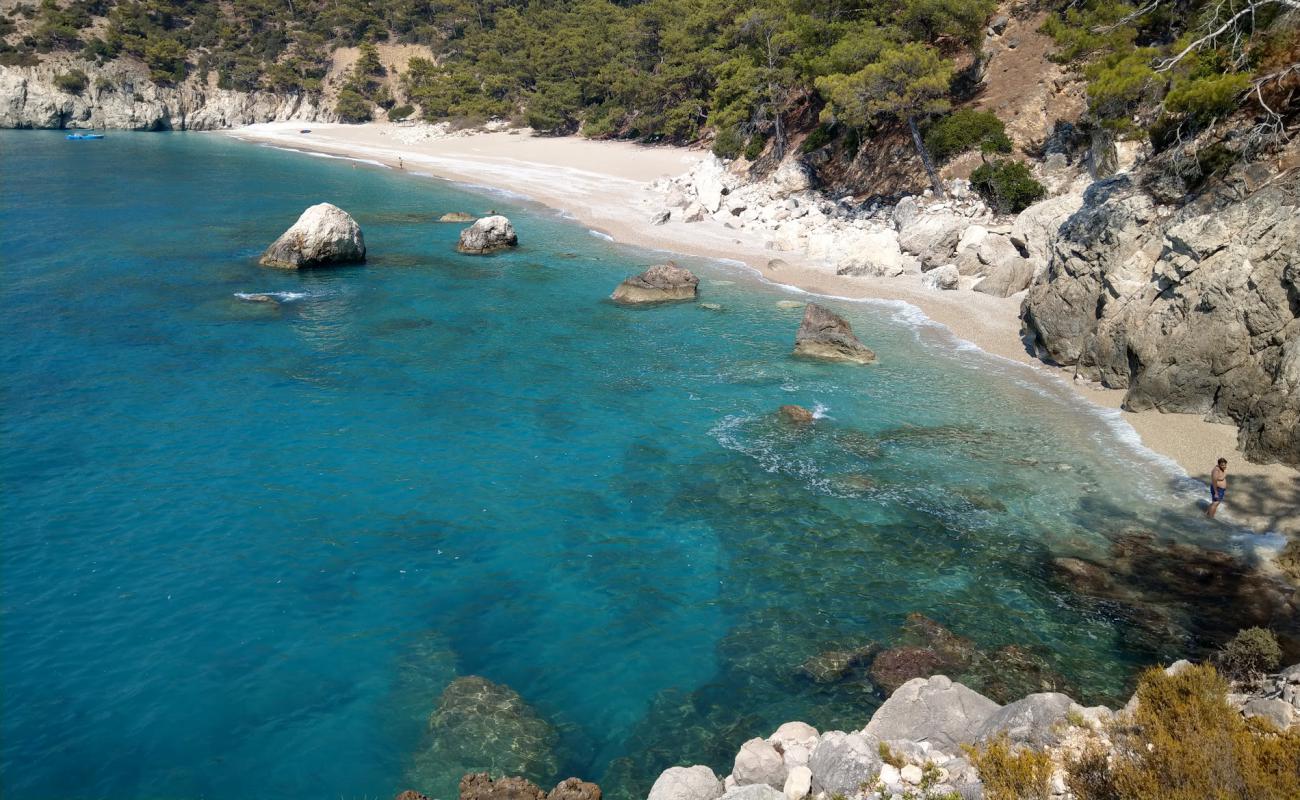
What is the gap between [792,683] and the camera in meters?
14.1

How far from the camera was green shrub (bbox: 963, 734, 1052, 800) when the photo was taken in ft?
29.2

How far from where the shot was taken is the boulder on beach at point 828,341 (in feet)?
97.2

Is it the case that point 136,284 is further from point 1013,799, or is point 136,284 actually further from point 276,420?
point 1013,799

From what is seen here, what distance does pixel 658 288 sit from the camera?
37500mm

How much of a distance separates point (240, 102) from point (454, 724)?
14231cm

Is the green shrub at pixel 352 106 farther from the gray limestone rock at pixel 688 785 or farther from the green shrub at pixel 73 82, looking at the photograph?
the gray limestone rock at pixel 688 785

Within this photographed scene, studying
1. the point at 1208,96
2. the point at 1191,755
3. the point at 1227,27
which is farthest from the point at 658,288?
the point at 1191,755

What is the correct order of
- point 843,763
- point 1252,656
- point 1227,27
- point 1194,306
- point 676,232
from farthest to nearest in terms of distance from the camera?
1. point 676,232
2. point 1194,306
3. point 1227,27
4. point 1252,656
5. point 843,763

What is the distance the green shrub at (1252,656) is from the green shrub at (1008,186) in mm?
32162

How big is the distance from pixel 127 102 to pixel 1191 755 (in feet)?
485

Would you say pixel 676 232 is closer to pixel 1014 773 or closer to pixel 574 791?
pixel 574 791

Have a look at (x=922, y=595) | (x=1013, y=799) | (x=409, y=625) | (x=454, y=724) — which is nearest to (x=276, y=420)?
(x=409, y=625)

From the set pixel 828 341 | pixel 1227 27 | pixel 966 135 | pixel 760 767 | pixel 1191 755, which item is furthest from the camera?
pixel 966 135

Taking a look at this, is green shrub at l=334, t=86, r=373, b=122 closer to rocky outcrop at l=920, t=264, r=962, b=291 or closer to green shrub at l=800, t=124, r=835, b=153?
green shrub at l=800, t=124, r=835, b=153
